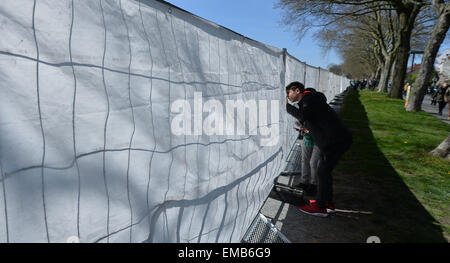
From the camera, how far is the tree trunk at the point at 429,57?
10.2m

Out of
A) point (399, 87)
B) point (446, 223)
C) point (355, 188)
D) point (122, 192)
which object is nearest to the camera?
point (122, 192)

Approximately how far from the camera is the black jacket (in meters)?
3.40

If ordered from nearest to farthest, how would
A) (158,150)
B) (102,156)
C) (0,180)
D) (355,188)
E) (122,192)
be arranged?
1. (0,180)
2. (102,156)
3. (122,192)
4. (158,150)
5. (355,188)

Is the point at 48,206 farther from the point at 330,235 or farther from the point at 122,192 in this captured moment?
the point at 330,235

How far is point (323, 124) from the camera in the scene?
3412mm

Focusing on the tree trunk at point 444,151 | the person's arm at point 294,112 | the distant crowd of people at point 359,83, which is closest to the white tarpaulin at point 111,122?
the person's arm at point 294,112

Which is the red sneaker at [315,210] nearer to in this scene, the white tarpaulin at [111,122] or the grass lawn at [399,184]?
the grass lawn at [399,184]

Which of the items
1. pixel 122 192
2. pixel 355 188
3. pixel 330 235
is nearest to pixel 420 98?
pixel 355 188

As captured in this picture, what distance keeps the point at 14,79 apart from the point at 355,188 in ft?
15.7

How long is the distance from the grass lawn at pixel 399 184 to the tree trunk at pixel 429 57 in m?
3.97

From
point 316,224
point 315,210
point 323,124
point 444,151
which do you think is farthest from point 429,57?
point 316,224

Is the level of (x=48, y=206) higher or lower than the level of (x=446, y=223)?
higher

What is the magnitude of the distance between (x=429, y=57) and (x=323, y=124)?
36.5ft

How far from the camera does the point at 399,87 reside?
61.8 feet
